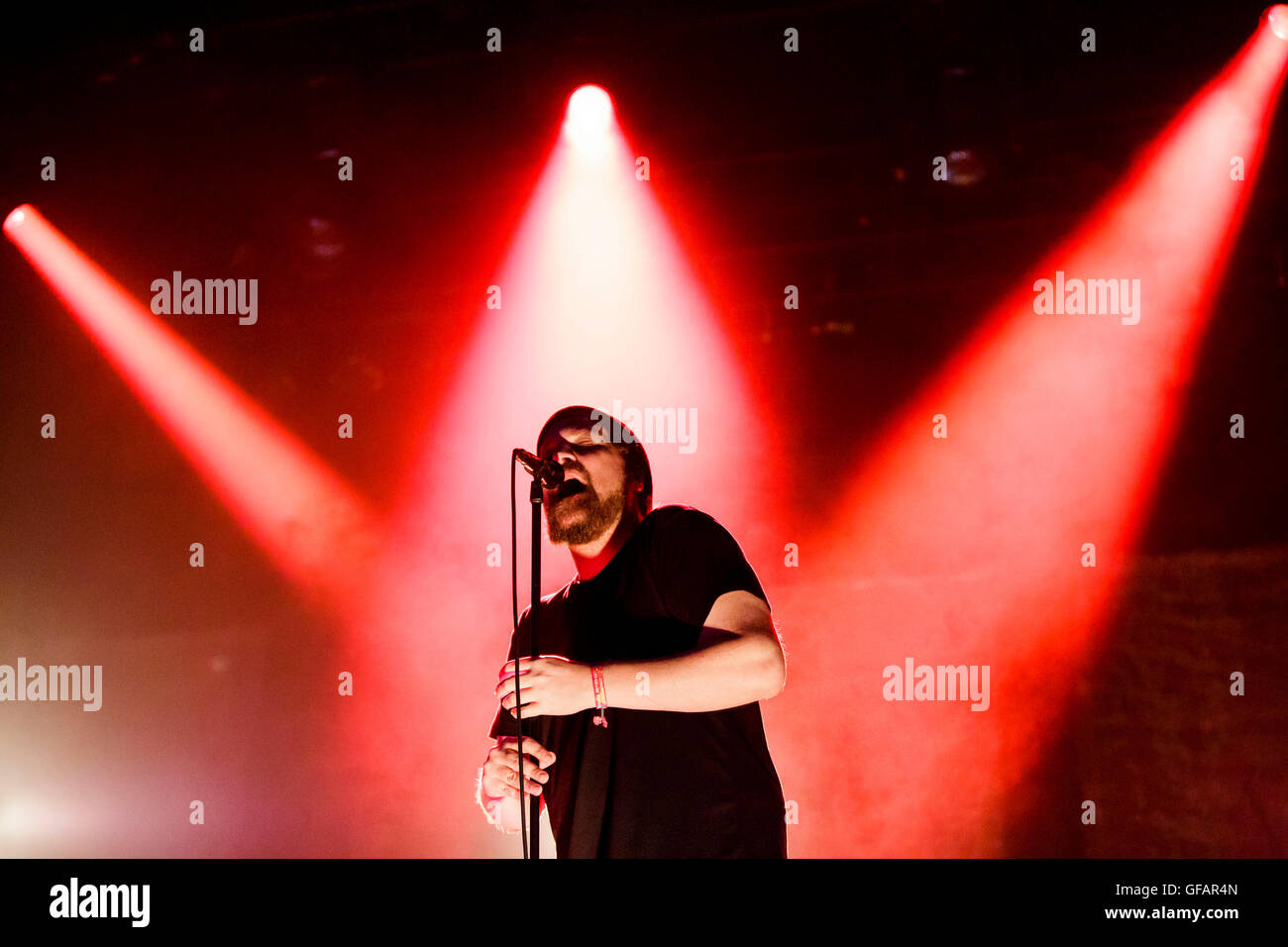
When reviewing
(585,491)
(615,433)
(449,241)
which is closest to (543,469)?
(585,491)

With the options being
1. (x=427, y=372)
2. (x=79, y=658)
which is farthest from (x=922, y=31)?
(x=79, y=658)

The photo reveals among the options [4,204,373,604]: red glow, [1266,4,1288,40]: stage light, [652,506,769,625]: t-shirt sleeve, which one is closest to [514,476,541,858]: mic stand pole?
[652,506,769,625]: t-shirt sleeve

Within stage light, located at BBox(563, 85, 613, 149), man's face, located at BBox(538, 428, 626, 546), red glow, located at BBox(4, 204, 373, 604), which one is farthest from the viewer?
red glow, located at BBox(4, 204, 373, 604)

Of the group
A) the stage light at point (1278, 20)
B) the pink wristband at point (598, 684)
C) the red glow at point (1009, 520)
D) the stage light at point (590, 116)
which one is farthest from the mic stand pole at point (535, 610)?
the stage light at point (1278, 20)

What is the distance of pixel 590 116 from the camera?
161 inches

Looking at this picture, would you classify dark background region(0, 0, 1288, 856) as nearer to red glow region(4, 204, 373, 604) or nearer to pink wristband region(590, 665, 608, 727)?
red glow region(4, 204, 373, 604)

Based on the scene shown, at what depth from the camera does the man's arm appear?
1.92 metres

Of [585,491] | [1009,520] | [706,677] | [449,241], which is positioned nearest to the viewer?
[706,677]

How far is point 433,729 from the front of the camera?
4.12 metres

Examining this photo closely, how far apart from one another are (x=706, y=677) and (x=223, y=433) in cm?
317

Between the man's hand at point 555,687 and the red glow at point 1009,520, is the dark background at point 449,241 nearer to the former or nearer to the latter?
the red glow at point 1009,520

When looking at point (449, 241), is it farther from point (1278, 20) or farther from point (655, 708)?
point (1278, 20)

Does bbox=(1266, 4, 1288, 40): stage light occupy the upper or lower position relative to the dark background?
upper

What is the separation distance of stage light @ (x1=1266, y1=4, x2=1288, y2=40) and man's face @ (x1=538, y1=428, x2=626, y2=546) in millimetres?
3530
